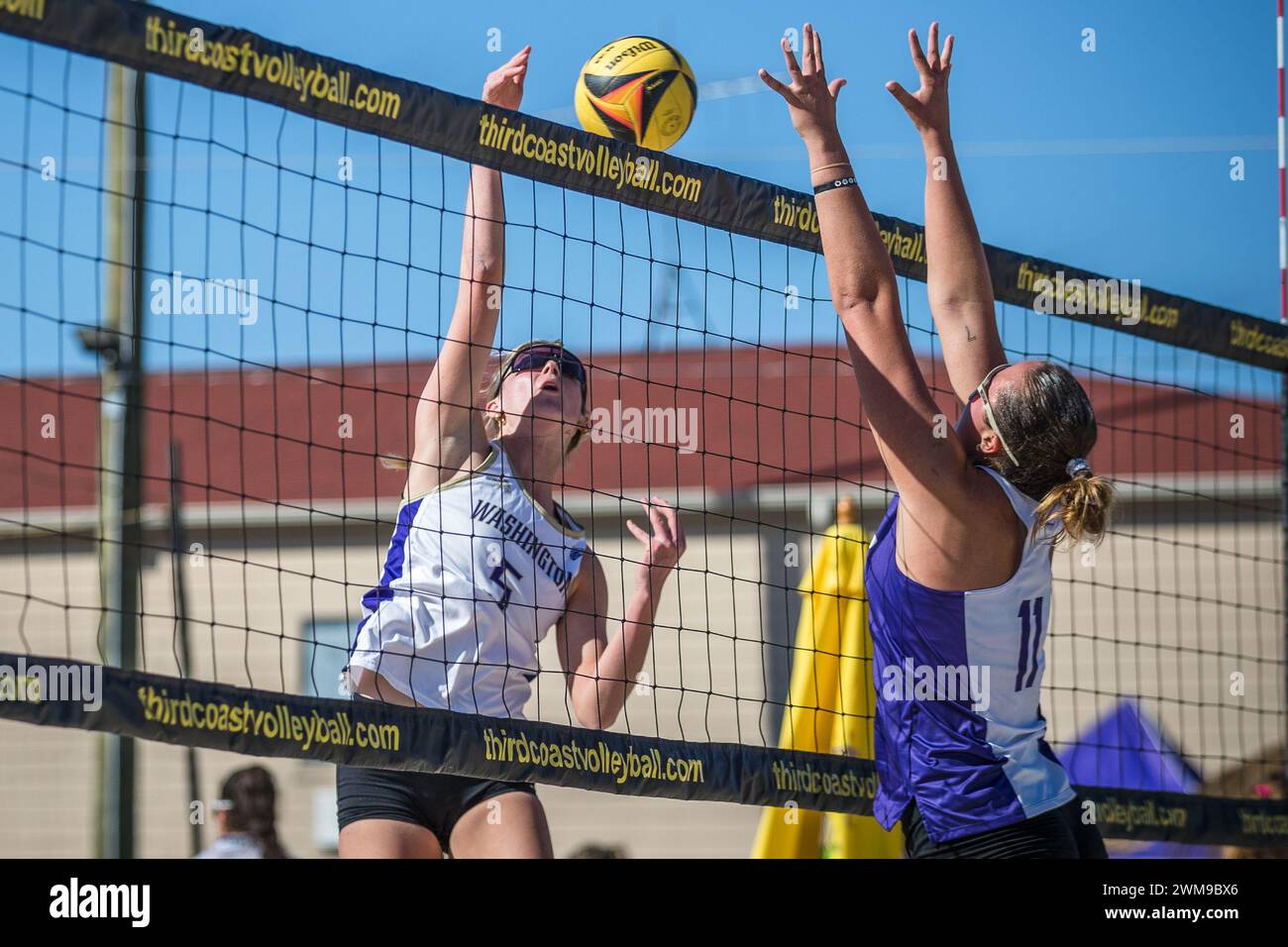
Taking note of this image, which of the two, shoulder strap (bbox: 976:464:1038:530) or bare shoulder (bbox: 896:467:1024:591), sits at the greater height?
shoulder strap (bbox: 976:464:1038:530)

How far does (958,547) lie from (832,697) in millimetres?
2736

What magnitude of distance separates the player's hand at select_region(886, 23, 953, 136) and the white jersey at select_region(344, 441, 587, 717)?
1.37m

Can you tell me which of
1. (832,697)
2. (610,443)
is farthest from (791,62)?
(610,443)

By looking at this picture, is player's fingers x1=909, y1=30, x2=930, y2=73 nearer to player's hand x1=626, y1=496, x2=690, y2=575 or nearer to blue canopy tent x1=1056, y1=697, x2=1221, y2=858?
player's hand x1=626, y1=496, x2=690, y2=575

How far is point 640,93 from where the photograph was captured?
4.38 metres

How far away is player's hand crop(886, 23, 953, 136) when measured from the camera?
11.2ft

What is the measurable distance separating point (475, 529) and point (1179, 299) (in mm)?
2811

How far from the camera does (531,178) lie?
12.4ft

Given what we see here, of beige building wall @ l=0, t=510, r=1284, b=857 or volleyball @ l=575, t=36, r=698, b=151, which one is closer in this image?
volleyball @ l=575, t=36, r=698, b=151

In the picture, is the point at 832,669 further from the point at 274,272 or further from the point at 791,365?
the point at 791,365

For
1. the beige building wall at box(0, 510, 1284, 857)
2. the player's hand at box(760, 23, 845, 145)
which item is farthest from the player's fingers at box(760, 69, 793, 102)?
the beige building wall at box(0, 510, 1284, 857)

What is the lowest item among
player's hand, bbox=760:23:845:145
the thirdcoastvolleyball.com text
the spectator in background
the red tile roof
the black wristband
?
the spectator in background

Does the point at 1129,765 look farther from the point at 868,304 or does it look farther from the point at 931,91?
the point at 868,304
